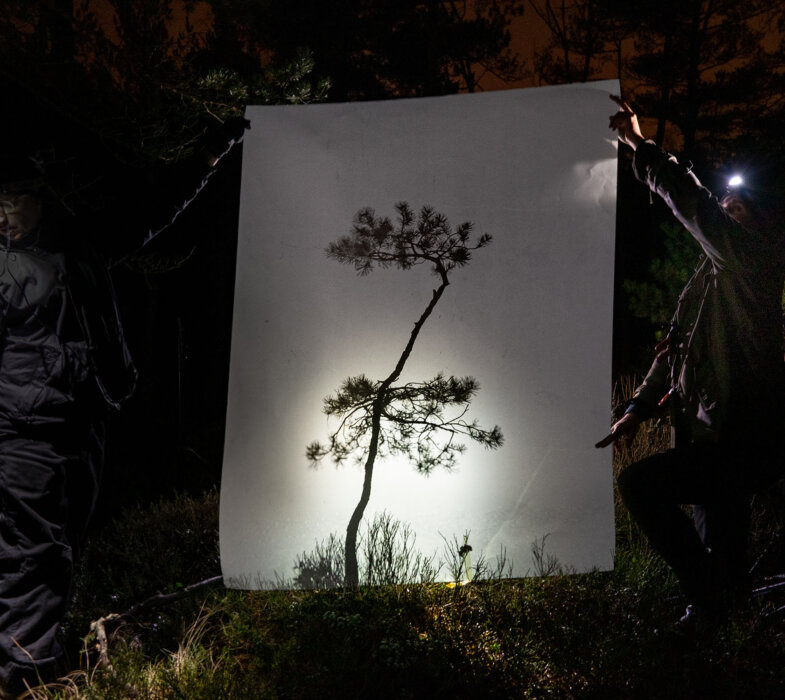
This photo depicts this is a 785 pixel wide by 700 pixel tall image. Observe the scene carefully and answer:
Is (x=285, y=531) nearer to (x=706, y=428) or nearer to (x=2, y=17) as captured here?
(x=706, y=428)

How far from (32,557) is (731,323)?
219 centimetres

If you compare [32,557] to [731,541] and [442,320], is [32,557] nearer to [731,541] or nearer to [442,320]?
[442,320]

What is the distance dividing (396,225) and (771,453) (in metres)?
1.38

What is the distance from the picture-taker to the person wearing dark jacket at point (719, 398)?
7.23 ft

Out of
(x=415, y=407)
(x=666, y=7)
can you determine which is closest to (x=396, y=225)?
(x=415, y=407)

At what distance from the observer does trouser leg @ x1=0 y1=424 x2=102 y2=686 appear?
225 cm

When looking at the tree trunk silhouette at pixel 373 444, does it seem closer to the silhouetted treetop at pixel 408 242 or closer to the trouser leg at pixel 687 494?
the silhouetted treetop at pixel 408 242

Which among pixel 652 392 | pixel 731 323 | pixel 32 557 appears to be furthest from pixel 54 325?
pixel 731 323

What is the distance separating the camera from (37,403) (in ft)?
7.47

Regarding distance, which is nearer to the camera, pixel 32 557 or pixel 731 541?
pixel 32 557

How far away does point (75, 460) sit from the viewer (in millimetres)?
2414

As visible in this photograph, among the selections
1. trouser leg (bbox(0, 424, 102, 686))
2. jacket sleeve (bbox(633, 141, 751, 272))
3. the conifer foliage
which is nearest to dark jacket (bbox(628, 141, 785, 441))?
jacket sleeve (bbox(633, 141, 751, 272))

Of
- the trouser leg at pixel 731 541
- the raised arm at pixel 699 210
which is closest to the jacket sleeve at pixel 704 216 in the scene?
the raised arm at pixel 699 210

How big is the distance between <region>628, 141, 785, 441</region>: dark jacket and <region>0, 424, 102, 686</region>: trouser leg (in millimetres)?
1962
